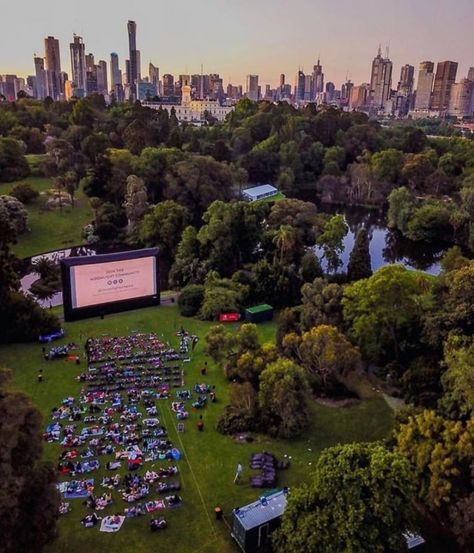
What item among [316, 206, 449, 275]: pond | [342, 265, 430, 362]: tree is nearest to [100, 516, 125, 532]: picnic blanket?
[342, 265, 430, 362]: tree

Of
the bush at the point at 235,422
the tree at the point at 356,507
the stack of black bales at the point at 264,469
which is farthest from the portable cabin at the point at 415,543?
the bush at the point at 235,422

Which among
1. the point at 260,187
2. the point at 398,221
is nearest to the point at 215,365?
the point at 398,221

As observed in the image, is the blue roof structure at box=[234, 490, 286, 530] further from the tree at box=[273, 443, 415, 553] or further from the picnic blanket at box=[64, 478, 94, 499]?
the picnic blanket at box=[64, 478, 94, 499]

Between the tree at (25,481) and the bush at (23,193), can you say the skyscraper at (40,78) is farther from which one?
the tree at (25,481)

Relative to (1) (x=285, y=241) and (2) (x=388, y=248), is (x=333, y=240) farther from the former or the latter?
(2) (x=388, y=248)

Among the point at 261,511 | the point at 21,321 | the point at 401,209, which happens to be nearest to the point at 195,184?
the point at 401,209

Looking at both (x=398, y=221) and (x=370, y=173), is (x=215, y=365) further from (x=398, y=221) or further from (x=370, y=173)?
(x=370, y=173)

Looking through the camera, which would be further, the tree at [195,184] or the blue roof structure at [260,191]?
the blue roof structure at [260,191]
